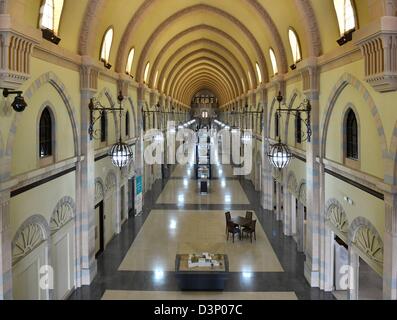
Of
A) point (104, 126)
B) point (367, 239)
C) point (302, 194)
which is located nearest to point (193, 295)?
point (367, 239)

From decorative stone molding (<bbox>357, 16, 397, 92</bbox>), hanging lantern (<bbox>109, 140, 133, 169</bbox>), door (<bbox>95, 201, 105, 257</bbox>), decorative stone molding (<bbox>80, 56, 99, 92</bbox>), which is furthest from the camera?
door (<bbox>95, 201, 105, 257</bbox>)

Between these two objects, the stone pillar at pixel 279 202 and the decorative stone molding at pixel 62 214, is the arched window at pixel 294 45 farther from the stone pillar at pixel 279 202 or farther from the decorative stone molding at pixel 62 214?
the decorative stone molding at pixel 62 214

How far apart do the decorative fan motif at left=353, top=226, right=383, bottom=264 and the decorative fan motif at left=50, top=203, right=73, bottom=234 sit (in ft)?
24.6

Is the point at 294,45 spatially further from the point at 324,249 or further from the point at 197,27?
the point at 197,27

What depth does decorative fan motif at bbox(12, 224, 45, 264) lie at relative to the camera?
8.62m

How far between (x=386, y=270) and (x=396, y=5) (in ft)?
15.7

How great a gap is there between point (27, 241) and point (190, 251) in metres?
7.17

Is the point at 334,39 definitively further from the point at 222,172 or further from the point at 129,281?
the point at 222,172

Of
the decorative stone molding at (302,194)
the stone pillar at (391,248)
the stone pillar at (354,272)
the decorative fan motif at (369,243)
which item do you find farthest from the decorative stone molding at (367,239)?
the decorative stone molding at (302,194)

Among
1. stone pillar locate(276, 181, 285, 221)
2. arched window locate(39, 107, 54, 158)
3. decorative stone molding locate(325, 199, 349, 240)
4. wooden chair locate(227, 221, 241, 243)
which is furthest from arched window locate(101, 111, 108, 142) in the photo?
stone pillar locate(276, 181, 285, 221)

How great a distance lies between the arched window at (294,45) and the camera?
49.7ft

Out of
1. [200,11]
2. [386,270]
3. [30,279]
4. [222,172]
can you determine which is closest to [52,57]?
[30,279]

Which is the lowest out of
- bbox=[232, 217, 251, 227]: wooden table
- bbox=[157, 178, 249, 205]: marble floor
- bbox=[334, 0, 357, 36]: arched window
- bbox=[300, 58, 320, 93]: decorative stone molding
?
bbox=[232, 217, 251, 227]: wooden table

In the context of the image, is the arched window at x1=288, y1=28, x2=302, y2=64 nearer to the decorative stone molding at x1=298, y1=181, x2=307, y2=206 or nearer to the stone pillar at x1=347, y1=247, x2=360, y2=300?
the decorative stone molding at x1=298, y1=181, x2=307, y2=206
